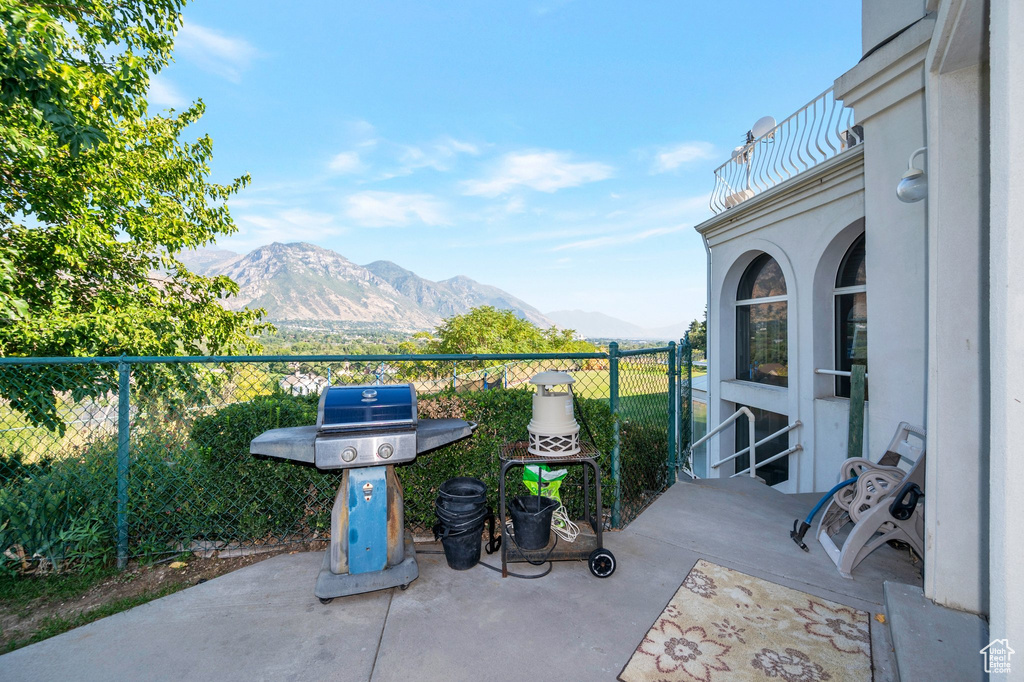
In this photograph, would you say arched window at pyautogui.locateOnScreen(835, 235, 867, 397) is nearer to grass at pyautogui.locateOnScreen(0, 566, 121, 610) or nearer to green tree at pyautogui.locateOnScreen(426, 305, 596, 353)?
grass at pyautogui.locateOnScreen(0, 566, 121, 610)

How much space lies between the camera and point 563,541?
3031 millimetres

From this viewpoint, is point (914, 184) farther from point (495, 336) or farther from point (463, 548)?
point (495, 336)

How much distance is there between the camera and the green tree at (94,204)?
381cm

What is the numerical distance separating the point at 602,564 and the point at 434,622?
3.55ft

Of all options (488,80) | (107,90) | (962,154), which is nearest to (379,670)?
(962,154)

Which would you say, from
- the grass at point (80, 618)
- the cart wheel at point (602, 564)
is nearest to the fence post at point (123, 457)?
the grass at point (80, 618)

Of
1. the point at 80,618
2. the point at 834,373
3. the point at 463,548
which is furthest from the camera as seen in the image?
the point at 834,373

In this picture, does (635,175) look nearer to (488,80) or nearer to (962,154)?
(488,80)

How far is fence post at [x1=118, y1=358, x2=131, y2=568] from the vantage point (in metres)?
3.04

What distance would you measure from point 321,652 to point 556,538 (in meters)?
1.56

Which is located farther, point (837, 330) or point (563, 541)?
point (837, 330)

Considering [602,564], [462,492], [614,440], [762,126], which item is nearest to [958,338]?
[614,440]

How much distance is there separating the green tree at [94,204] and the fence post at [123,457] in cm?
89

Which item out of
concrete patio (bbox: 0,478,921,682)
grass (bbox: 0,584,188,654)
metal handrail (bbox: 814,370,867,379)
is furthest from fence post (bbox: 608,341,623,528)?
metal handrail (bbox: 814,370,867,379)
